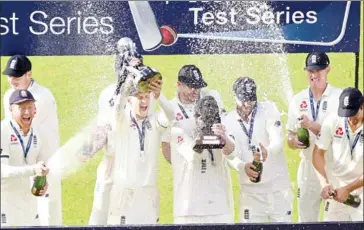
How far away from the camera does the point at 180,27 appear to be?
28.5m

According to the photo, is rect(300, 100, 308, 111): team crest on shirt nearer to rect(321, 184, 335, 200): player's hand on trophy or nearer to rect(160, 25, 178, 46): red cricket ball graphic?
rect(321, 184, 335, 200): player's hand on trophy

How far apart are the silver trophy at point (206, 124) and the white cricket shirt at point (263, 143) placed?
0.32 feet

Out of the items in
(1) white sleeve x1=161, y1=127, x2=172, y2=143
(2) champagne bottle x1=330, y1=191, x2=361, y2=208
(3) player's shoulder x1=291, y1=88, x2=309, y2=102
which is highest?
(3) player's shoulder x1=291, y1=88, x2=309, y2=102

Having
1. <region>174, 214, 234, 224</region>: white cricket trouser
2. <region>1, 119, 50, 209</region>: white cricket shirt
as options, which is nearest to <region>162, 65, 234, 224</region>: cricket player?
<region>174, 214, 234, 224</region>: white cricket trouser

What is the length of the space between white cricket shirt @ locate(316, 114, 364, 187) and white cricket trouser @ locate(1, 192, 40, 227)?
6.22 ft

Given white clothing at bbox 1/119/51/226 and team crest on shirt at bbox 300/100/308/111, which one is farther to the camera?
team crest on shirt at bbox 300/100/308/111

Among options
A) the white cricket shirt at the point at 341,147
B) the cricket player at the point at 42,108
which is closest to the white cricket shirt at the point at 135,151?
the cricket player at the point at 42,108

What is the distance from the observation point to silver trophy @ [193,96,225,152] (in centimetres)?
2847

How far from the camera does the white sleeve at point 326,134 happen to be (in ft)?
93.6

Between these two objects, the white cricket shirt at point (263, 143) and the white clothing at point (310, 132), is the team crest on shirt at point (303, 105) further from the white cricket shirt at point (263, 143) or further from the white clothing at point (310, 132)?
the white cricket shirt at point (263, 143)

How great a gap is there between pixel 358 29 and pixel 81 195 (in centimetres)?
209

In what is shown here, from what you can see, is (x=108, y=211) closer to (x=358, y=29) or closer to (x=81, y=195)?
(x=81, y=195)

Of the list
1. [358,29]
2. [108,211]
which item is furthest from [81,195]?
[358,29]

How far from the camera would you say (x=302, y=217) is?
1129 inches
